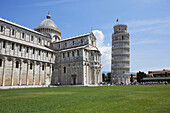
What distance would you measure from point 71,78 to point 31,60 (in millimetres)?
13829

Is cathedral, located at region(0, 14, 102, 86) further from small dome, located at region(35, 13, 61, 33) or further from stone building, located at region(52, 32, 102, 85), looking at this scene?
small dome, located at region(35, 13, 61, 33)

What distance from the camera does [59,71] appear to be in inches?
1953

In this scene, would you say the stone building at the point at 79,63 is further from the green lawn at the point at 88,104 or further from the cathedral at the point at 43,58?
the green lawn at the point at 88,104

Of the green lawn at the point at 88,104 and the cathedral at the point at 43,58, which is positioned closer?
the green lawn at the point at 88,104

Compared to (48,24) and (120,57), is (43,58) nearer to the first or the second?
(48,24)

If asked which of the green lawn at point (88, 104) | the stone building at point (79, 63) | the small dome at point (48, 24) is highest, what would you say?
the small dome at point (48, 24)

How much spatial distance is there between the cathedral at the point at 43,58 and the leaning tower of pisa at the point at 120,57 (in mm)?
22937

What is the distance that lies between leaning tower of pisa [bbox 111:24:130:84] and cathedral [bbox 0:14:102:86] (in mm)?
22937

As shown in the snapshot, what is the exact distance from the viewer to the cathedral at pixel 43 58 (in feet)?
119

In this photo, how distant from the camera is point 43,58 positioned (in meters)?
45.7

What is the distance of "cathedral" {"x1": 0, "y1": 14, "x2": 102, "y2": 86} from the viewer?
119ft

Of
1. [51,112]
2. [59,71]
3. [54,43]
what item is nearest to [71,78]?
[59,71]

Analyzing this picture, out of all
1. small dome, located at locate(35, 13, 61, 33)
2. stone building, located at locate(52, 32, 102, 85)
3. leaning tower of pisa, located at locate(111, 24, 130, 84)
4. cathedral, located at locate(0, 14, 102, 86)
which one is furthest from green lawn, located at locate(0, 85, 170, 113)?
leaning tower of pisa, located at locate(111, 24, 130, 84)

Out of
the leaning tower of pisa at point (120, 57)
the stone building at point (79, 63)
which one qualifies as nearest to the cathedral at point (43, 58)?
the stone building at point (79, 63)
